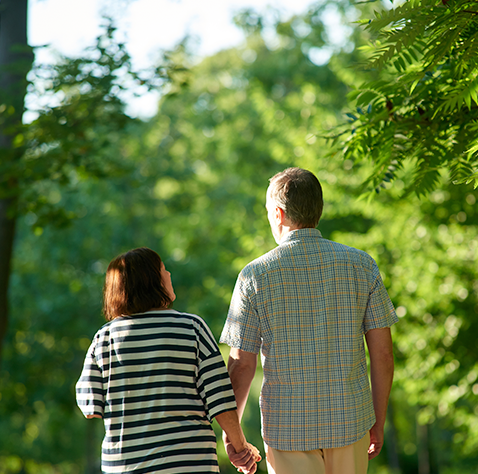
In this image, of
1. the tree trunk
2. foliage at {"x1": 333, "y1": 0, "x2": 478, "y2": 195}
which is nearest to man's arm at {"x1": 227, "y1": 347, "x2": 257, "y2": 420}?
foliage at {"x1": 333, "y1": 0, "x2": 478, "y2": 195}

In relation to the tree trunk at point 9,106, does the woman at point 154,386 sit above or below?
below

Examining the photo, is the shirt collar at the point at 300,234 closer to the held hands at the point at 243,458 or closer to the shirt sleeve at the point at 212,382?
the shirt sleeve at the point at 212,382

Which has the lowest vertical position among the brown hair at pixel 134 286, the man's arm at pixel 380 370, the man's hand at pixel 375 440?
the man's hand at pixel 375 440

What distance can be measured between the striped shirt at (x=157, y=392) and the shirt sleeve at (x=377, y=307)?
61 cm

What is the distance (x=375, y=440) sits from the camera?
7.23 feet

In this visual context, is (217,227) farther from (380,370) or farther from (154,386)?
(154,386)

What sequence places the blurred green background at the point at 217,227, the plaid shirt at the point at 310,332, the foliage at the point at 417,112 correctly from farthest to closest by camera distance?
the blurred green background at the point at 217,227 → the plaid shirt at the point at 310,332 → the foliage at the point at 417,112

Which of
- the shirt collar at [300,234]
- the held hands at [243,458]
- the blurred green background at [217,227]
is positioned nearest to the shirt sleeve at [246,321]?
the shirt collar at [300,234]

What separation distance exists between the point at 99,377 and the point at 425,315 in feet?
17.7

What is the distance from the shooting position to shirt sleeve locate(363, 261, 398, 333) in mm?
2129

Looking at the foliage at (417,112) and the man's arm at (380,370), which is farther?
the man's arm at (380,370)

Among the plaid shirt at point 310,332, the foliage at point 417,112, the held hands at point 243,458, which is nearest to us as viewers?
the foliage at point 417,112

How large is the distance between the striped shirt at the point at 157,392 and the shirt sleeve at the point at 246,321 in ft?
0.32

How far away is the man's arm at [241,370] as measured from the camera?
212 centimetres
